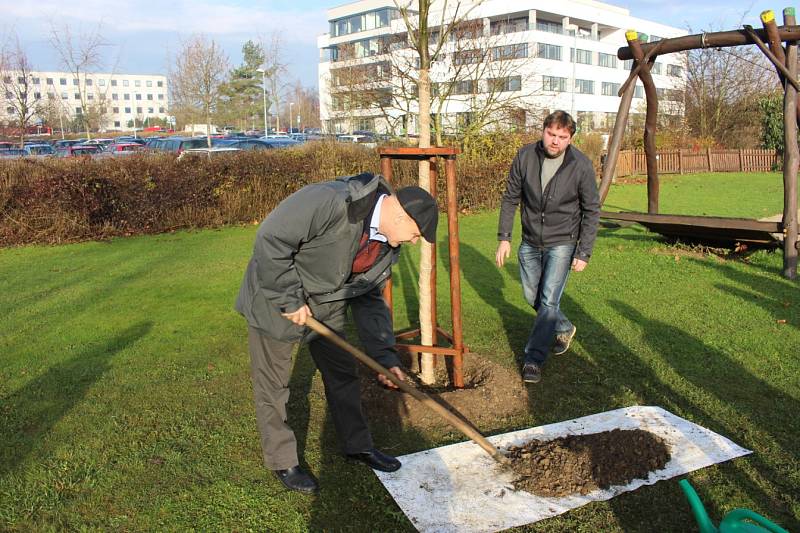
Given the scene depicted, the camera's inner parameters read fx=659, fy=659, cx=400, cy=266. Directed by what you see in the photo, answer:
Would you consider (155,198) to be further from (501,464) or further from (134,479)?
(501,464)

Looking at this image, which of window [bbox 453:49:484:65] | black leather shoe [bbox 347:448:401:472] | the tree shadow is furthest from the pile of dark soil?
window [bbox 453:49:484:65]

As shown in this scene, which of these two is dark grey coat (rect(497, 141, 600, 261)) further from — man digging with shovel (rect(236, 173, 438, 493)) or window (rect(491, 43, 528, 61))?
window (rect(491, 43, 528, 61))

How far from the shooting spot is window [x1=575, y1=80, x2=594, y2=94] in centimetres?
6244

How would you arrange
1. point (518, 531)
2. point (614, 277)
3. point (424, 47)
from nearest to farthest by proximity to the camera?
1. point (518, 531)
2. point (424, 47)
3. point (614, 277)

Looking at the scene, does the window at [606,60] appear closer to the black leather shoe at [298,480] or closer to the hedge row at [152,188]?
the hedge row at [152,188]

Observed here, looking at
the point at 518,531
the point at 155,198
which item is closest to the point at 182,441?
the point at 518,531

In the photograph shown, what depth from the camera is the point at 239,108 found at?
134ft

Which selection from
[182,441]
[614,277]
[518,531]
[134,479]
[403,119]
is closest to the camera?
[518,531]

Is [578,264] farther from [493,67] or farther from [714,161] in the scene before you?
[714,161]

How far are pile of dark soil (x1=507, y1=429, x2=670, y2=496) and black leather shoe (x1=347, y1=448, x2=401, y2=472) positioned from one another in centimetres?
66

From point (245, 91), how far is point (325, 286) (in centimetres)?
4269

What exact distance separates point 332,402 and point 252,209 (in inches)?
385

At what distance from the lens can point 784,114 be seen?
7410mm

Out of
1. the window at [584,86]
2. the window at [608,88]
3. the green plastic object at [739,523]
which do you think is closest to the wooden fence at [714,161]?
the green plastic object at [739,523]
